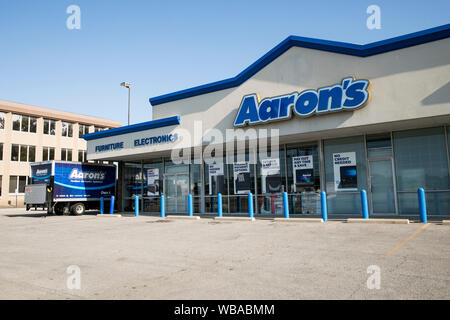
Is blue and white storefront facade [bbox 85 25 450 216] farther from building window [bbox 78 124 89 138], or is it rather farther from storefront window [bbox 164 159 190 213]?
building window [bbox 78 124 89 138]

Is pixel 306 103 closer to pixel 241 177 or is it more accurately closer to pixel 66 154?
pixel 241 177

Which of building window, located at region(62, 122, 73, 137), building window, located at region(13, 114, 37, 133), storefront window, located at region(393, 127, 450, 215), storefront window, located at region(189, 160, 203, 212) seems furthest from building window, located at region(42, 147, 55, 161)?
storefront window, located at region(393, 127, 450, 215)

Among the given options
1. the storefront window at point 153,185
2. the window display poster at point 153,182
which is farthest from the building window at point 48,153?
the window display poster at point 153,182

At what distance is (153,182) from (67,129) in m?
→ 30.2

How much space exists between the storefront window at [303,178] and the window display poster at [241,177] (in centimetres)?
235

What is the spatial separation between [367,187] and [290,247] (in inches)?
319

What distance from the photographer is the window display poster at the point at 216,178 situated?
61.5 feet

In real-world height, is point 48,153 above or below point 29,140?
below

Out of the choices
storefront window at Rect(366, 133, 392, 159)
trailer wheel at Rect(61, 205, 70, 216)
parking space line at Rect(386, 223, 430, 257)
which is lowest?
parking space line at Rect(386, 223, 430, 257)

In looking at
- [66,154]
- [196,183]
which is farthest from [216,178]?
[66,154]

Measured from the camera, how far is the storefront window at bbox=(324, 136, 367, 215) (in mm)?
14688

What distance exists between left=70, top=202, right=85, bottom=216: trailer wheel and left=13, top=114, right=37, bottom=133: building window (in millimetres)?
25823

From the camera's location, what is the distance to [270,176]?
17.0 meters

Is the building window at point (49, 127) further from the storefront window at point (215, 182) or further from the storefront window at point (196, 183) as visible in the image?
the storefront window at point (215, 182)
